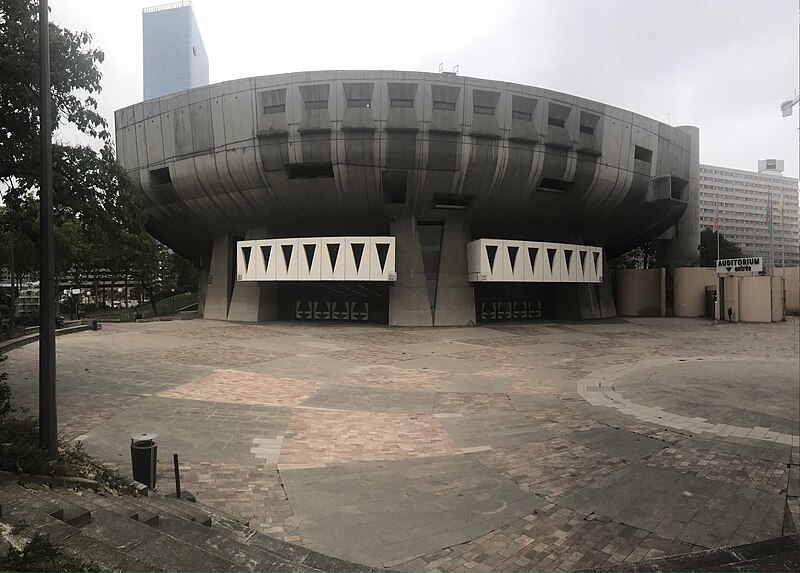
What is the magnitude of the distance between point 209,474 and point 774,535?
7.12m

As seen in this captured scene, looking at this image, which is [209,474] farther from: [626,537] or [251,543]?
[626,537]

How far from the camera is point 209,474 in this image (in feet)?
21.1

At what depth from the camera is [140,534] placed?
383 cm

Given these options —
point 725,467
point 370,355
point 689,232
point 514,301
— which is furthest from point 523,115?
point 725,467

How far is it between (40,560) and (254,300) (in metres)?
31.3

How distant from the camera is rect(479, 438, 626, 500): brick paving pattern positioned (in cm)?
615

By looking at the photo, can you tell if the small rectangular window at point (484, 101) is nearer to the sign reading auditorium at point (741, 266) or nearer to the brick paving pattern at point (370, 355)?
the brick paving pattern at point (370, 355)

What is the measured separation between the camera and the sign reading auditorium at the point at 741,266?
1309 inches

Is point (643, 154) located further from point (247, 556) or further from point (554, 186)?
point (247, 556)

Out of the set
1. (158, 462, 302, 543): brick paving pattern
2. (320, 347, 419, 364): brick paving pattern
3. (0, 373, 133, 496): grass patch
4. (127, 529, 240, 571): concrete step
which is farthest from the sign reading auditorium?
(0, 373, 133, 496): grass patch

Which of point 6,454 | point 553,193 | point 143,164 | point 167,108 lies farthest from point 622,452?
point 143,164

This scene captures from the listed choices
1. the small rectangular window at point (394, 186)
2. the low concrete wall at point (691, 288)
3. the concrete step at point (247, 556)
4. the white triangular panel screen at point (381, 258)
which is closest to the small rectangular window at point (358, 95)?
the small rectangular window at point (394, 186)

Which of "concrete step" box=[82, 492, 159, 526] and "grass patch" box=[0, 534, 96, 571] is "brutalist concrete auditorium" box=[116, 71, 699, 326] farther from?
"grass patch" box=[0, 534, 96, 571]

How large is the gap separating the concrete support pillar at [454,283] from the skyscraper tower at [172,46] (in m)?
18.4
